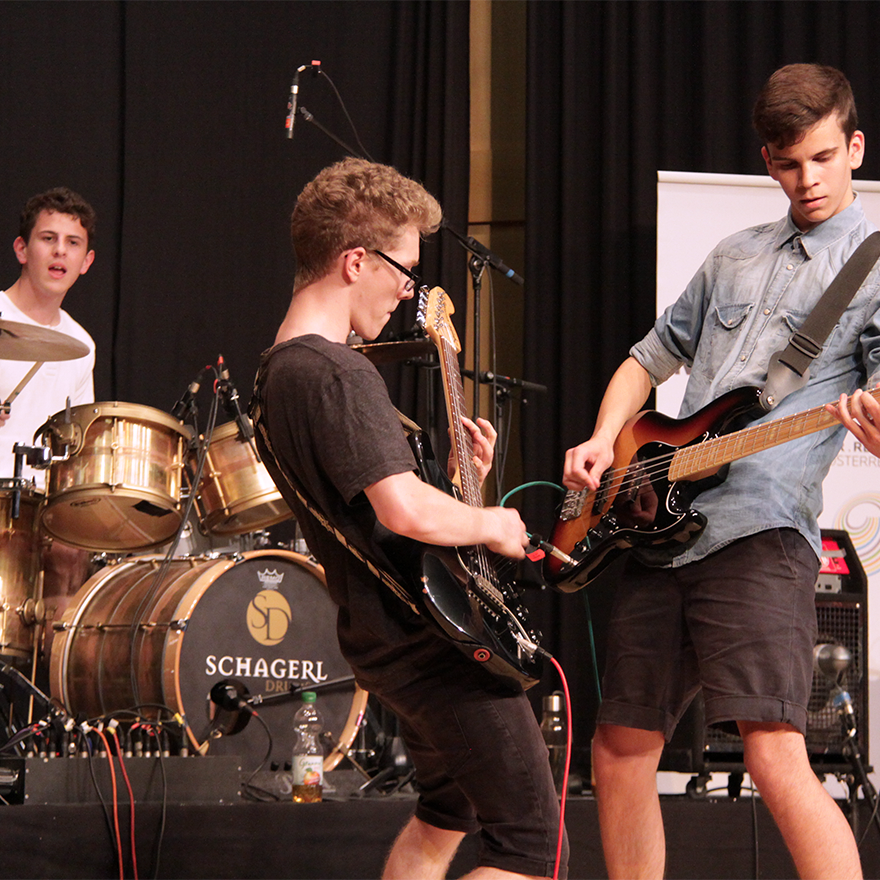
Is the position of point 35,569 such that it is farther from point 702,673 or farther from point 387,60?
point 387,60

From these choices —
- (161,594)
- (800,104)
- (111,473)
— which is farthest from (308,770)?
(800,104)

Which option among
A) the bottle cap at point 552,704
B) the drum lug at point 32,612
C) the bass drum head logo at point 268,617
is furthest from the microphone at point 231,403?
the bottle cap at point 552,704

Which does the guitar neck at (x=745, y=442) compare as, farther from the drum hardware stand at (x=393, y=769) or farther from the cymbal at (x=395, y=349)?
the drum hardware stand at (x=393, y=769)

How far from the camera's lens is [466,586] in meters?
2.06

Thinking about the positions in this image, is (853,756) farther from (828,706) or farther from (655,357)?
(655,357)

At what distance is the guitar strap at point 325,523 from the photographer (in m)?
2.00

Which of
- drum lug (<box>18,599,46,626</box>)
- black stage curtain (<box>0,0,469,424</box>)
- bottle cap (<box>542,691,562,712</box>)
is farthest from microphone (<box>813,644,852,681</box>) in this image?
drum lug (<box>18,599,46,626</box>)

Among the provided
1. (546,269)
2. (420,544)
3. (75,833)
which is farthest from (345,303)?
(546,269)

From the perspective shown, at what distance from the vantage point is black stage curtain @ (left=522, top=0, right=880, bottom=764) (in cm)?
541

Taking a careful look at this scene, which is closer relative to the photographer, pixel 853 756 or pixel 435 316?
pixel 435 316

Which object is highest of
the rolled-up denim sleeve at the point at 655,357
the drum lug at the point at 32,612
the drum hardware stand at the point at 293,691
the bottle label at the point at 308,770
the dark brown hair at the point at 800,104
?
the dark brown hair at the point at 800,104

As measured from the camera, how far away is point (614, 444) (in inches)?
105

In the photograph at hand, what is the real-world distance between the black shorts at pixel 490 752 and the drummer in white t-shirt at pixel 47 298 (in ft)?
9.59

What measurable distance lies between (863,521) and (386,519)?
3462 mm
